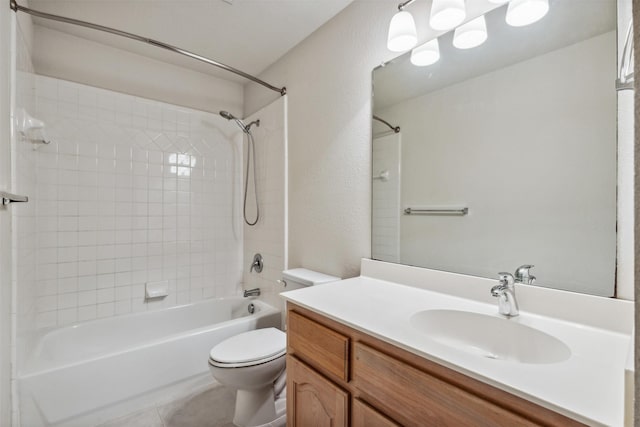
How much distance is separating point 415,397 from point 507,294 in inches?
18.3

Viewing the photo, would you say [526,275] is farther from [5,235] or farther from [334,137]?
[5,235]

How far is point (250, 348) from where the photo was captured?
1.58m

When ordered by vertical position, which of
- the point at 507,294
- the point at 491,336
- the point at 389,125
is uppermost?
the point at 389,125

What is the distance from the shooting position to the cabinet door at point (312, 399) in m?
0.95

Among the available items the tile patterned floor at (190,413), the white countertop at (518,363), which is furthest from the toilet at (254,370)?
the white countertop at (518,363)

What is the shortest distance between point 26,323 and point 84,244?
2.05ft

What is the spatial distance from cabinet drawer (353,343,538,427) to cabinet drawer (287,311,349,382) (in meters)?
0.05

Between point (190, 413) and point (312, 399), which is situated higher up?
point (312, 399)

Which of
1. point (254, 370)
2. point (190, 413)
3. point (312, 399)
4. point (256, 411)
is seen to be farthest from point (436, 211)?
point (190, 413)

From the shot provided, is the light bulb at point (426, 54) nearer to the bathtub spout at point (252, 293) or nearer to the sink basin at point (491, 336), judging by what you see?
the sink basin at point (491, 336)

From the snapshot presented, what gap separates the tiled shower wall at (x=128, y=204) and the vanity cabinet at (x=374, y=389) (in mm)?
1651

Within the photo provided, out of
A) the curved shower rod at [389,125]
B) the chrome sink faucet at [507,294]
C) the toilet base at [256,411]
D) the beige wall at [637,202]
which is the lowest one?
the toilet base at [256,411]

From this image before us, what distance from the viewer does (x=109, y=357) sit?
1.57 metres

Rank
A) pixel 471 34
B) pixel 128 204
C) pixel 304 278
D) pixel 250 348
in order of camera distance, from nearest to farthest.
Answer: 1. pixel 471 34
2. pixel 250 348
3. pixel 304 278
4. pixel 128 204
